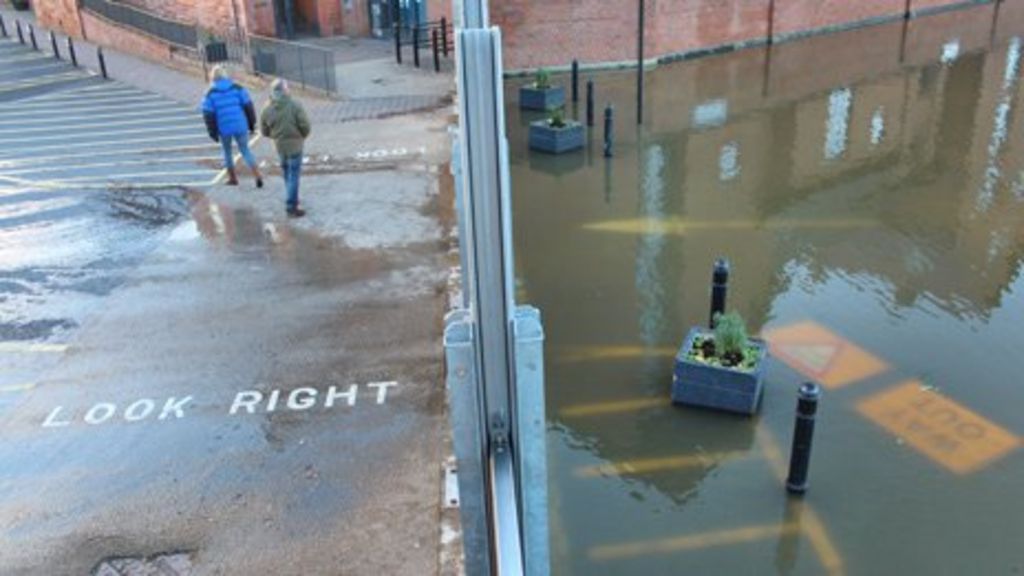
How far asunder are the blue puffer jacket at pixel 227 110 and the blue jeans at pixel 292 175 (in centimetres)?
156

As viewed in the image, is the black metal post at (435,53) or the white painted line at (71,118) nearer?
the white painted line at (71,118)

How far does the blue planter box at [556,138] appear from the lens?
15.6 metres

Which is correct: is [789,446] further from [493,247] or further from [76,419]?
[76,419]

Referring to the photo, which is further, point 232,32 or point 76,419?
point 232,32

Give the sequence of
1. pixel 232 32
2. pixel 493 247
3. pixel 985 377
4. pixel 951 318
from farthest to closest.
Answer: pixel 232 32 < pixel 951 318 < pixel 985 377 < pixel 493 247

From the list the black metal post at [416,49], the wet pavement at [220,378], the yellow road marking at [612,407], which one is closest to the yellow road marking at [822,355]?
the yellow road marking at [612,407]

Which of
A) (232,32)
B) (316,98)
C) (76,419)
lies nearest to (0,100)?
(232,32)

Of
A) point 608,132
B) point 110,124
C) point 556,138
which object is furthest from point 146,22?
point 608,132

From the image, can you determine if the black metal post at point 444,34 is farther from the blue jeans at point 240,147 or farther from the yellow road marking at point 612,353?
the yellow road marking at point 612,353

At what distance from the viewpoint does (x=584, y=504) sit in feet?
21.7

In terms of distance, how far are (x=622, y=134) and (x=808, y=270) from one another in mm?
7105

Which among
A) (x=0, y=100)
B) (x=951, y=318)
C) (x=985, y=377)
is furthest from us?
(x=0, y=100)

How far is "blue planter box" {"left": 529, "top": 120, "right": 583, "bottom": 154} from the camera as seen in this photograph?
615 inches

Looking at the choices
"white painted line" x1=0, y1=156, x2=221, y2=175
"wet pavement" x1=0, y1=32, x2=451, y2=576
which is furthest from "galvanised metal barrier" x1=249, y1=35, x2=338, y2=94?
"wet pavement" x1=0, y1=32, x2=451, y2=576
